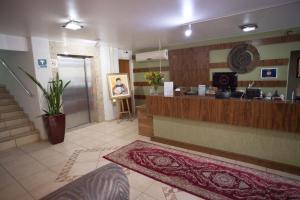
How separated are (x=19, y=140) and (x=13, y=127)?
48 cm

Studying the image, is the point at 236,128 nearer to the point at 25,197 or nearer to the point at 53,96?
the point at 25,197

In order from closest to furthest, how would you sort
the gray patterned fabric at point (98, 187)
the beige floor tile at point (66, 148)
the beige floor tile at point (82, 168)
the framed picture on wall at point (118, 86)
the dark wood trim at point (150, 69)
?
1. the gray patterned fabric at point (98, 187)
2. the beige floor tile at point (82, 168)
3. the beige floor tile at point (66, 148)
4. the framed picture on wall at point (118, 86)
5. the dark wood trim at point (150, 69)

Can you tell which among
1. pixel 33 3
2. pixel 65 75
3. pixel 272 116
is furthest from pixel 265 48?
pixel 65 75

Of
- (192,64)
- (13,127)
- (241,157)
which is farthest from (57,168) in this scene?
(192,64)

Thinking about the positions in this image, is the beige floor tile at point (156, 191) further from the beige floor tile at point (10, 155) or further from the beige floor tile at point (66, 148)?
the beige floor tile at point (10, 155)

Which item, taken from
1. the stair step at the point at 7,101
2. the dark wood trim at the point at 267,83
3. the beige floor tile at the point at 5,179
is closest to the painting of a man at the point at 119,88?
the stair step at the point at 7,101

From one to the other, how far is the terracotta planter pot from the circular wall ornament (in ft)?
15.4

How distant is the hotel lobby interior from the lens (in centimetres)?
236

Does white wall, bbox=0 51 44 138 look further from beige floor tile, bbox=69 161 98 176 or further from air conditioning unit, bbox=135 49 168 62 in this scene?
air conditioning unit, bbox=135 49 168 62

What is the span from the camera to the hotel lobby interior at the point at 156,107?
2361mm

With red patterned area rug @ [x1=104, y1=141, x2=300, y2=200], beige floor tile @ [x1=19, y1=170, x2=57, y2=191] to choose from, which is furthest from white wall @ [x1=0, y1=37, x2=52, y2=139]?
red patterned area rug @ [x1=104, y1=141, x2=300, y2=200]

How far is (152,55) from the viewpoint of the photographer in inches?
233

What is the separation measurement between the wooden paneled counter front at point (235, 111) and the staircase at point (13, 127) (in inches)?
129

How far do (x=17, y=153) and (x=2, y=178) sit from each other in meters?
1.01
